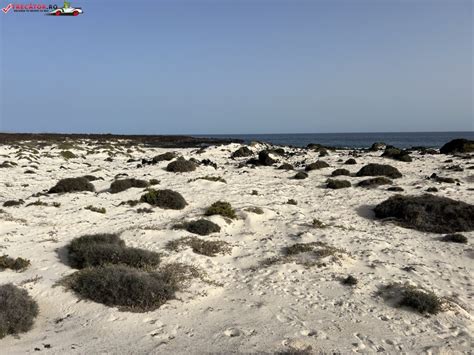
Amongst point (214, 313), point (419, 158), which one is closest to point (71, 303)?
point (214, 313)

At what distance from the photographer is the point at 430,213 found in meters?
15.1

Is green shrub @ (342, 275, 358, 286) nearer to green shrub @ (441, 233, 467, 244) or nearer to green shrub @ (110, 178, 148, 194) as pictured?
green shrub @ (441, 233, 467, 244)

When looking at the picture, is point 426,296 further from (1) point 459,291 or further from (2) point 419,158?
(2) point 419,158

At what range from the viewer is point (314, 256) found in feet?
37.3

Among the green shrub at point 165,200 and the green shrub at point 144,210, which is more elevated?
the green shrub at point 165,200

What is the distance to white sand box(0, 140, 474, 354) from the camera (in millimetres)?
7129

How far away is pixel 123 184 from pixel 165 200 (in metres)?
4.94

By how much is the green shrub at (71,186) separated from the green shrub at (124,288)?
12.1 m

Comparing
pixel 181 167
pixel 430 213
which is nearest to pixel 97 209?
pixel 181 167

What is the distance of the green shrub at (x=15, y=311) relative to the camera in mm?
7258

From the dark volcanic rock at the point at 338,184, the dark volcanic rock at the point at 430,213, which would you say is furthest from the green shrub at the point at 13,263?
the dark volcanic rock at the point at 338,184

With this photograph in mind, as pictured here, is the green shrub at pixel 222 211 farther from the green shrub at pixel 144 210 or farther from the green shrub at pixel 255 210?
the green shrub at pixel 144 210

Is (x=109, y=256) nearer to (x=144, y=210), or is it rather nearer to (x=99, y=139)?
(x=144, y=210)

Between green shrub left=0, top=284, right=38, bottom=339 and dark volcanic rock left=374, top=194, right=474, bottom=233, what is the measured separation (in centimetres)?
1244
